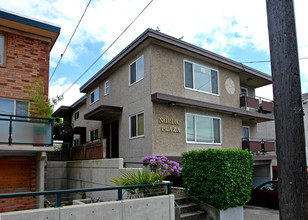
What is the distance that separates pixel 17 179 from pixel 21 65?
14.3 ft

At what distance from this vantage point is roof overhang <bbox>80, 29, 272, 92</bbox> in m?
13.5

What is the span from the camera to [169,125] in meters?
13.6

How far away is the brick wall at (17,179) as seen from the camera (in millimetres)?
10297

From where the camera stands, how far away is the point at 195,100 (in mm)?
14477

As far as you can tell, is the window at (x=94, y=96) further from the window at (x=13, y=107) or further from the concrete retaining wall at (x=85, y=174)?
the window at (x=13, y=107)

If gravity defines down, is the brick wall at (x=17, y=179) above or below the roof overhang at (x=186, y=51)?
below

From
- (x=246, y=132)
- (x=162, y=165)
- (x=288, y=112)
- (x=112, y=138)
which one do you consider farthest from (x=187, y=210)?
(x=246, y=132)

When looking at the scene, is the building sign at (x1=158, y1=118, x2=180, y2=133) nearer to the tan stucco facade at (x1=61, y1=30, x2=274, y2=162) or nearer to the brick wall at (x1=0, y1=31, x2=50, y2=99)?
the tan stucco facade at (x1=61, y1=30, x2=274, y2=162)

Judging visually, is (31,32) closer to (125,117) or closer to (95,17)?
(95,17)

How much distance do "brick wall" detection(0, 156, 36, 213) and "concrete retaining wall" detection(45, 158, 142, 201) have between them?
2482 mm

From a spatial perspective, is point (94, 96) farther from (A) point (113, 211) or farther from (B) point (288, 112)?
(B) point (288, 112)

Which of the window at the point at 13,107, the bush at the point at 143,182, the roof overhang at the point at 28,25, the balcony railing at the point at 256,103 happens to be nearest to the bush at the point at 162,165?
the bush at the point at 143,182

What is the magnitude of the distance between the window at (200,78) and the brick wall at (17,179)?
8.34m

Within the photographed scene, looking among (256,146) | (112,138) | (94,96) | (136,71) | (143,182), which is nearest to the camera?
(143,182)
